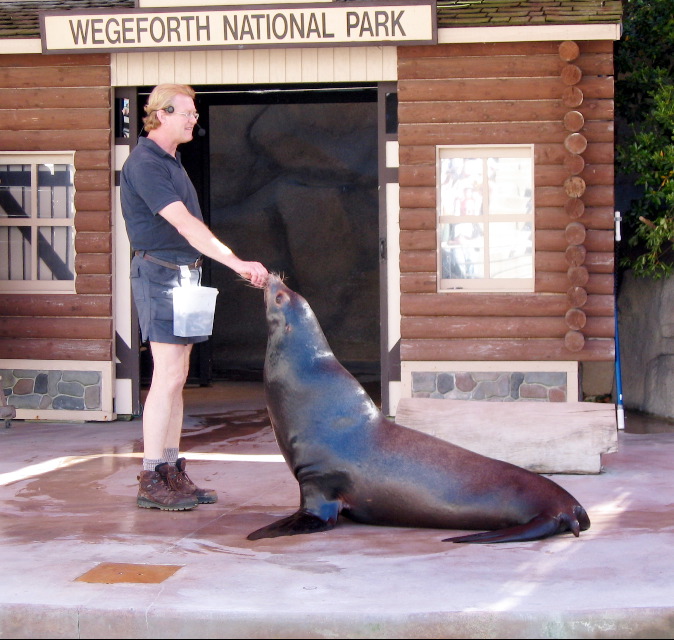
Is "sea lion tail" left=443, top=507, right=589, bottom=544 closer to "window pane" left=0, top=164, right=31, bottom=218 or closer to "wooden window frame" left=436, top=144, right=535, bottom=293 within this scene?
"wooden window frame" left=436, top=144, right=535, bottom=293

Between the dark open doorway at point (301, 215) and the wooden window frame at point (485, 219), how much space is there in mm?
6579

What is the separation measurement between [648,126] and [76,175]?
4.98 metres

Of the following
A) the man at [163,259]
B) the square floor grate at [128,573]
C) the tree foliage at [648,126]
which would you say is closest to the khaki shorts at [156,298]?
the man at [163,259]

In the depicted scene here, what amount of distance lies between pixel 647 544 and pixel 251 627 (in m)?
1.82

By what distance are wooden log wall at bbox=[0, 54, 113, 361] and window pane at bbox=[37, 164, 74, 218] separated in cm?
19

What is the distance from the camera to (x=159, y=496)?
16.9 ft

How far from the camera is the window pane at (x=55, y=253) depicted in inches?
354

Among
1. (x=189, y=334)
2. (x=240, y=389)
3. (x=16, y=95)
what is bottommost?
(x=240, y=389)

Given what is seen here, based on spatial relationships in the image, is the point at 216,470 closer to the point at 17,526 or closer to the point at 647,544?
the point at 17,526

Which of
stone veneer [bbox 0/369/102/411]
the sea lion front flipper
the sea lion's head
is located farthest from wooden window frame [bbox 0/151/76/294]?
the sea lion front flipper

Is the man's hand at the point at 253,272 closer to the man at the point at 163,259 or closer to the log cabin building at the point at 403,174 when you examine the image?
the man at the point at 163,259

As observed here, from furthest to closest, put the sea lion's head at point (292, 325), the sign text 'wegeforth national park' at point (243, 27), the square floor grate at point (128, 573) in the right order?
the sign text 'wegeforth national park' at point (243, 27) < the sea lion's head at point (292, 325) < the square floor grate at point (128, 573)

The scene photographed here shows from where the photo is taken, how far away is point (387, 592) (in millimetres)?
3609

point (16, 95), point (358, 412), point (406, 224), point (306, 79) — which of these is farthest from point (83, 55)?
point (358, 412)
